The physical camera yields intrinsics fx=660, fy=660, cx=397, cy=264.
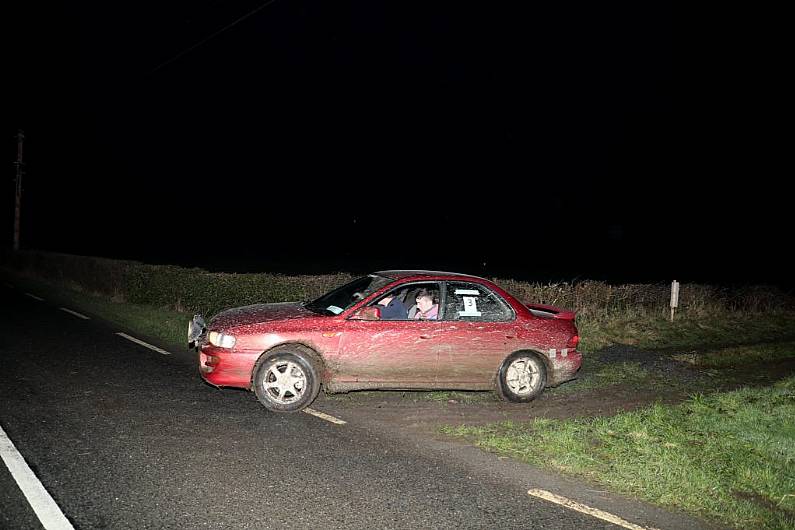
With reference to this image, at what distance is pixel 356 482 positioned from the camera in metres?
5.20

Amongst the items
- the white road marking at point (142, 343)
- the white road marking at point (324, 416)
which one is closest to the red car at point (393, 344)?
the white road marking at point (324, 416)

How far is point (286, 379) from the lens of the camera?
24.2 feet

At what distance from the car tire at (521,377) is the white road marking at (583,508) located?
2820 mm

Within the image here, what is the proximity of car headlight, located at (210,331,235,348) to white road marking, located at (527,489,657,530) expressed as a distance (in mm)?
3749

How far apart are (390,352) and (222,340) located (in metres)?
1.91

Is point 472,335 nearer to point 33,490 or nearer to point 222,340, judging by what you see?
point 222,340

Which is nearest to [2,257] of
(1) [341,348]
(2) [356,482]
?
(1) [341,348]

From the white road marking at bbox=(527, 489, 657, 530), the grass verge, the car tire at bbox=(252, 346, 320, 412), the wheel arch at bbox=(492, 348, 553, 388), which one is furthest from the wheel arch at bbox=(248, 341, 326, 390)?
the grass verge

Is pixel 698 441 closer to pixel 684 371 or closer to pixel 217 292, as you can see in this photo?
pixel 684 371

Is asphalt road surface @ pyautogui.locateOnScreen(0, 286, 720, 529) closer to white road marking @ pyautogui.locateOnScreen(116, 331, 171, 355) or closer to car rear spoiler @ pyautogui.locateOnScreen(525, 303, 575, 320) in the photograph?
white road marking @ pyautogui.locateOnScreen(116, 331, 171, 355)

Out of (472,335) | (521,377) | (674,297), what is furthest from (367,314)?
(674,297)

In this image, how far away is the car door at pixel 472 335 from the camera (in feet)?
25.6

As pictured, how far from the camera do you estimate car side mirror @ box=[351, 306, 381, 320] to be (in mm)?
7621

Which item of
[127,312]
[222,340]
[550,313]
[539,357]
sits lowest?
[127,312]
